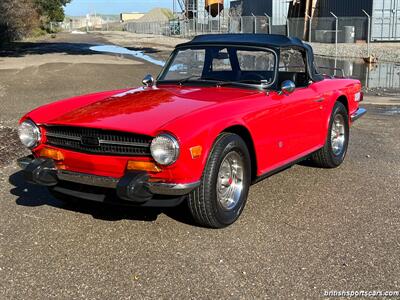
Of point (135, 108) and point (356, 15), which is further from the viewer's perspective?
point (356, 15)

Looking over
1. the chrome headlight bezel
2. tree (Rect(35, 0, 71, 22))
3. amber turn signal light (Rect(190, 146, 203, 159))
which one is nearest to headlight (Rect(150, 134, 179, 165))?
amber turn signal light (Rect(190, 146, 203, 159))

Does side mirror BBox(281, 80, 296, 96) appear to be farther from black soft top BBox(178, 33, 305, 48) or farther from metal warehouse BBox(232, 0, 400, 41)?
metal warehouse BBox(232, 0, 400, 41)

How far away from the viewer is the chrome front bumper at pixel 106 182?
3.83 m

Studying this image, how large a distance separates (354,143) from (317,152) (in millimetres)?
1837

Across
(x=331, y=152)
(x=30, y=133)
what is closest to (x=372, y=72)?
(x=331, y=152)

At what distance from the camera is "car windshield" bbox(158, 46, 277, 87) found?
17.4 feet

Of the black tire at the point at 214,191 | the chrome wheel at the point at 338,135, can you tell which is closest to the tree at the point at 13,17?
the chrome wheel at the point at 338,135

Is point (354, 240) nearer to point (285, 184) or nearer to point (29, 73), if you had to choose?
point (285, 184)

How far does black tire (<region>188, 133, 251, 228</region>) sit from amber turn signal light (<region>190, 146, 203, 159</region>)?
15 cm

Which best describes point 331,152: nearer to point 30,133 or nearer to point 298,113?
point 298,113

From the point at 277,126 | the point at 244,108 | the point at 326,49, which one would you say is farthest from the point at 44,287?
the point at 326,49

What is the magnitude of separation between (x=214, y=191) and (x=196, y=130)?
537 mm

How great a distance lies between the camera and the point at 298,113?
5230 millimetres

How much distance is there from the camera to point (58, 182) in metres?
4.32
